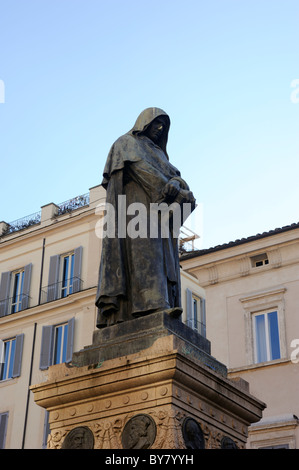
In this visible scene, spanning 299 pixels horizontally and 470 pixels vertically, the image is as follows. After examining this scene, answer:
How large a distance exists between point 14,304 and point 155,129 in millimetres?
25424

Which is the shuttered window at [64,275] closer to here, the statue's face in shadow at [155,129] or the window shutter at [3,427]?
the window shutter at [3,427]

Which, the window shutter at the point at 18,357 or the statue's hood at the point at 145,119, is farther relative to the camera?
the window shutter at the point at 18,357

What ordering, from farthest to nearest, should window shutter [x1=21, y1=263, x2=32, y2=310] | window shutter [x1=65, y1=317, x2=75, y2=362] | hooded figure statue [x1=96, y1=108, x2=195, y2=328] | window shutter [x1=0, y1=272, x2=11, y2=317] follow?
window shutter [x1=0, y1=272, x2=11, y2=317], window shutter [x1=21, y1=263, x2=32, y2=310], window shutter [x1=65, y1=317, x2=75, y2=362], hooded figure statue [x1=96, y1=108, x2=195, y2=328]

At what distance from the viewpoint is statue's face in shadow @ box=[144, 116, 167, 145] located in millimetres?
8875

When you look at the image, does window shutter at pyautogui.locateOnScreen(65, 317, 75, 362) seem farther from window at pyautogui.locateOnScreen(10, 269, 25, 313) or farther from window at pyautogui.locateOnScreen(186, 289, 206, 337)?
window at pyautogui.locateOnScreen(186, 289, 206, 337)

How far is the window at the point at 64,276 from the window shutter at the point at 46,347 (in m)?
1.49

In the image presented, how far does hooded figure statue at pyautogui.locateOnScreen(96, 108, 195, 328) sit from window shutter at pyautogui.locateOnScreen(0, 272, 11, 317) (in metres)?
25.5

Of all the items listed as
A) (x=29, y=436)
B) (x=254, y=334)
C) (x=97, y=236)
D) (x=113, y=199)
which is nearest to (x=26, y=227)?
(x=97, y=236)

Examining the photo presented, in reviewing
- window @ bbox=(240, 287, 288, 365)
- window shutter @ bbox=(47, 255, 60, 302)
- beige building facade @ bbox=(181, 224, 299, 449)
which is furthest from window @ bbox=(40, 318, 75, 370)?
window @ bbox=(240, 287, 288, 365)

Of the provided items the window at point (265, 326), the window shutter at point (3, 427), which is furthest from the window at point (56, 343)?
the window at point (265, 326)

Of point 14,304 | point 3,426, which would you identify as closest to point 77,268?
point 14,304

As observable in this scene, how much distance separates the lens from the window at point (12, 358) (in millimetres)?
31077

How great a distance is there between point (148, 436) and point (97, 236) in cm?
2540

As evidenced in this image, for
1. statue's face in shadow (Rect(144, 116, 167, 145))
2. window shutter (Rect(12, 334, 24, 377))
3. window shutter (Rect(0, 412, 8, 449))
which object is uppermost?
window shutter (Rect(12, 334, 24, 377))
